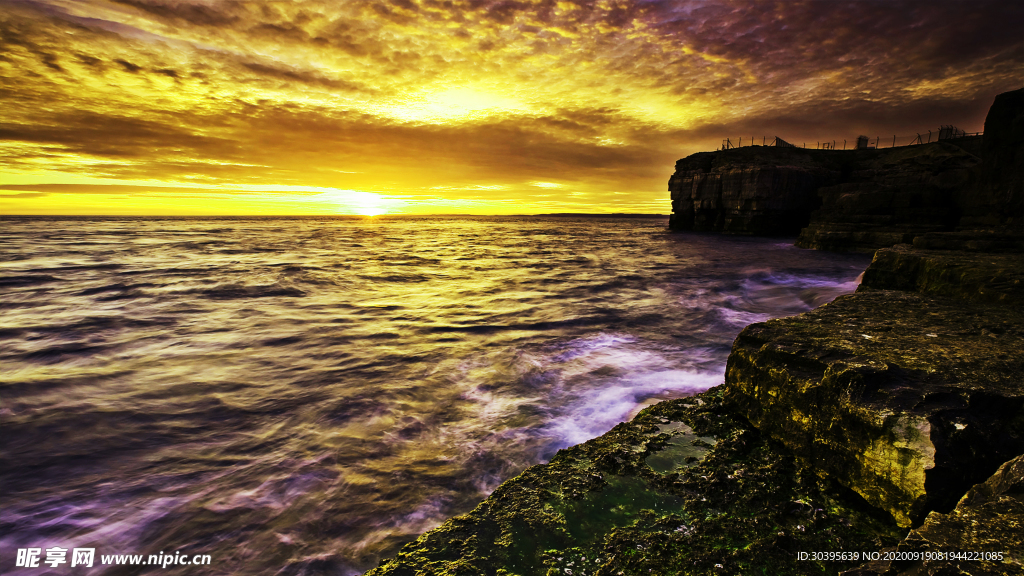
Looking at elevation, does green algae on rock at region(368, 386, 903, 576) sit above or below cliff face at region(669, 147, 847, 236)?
below

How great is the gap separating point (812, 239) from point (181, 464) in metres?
31.0

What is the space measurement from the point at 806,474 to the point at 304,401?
19.1 feet

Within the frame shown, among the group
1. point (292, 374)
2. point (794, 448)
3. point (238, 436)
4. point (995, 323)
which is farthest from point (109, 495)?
point (995, 323)

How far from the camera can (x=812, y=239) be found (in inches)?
990

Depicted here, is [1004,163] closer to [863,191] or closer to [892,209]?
[892,209]

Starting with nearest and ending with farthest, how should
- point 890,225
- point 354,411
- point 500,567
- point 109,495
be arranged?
1. point 500,567
2. point 109,495
3. point 354,411
4. point 890,225

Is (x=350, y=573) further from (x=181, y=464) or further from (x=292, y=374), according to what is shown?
(x=292, y=374)

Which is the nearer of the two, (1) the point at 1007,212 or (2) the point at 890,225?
(1) the point at 1007,212

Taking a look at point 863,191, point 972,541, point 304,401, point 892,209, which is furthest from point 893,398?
point 863,191

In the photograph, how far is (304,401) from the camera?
5.75 meters

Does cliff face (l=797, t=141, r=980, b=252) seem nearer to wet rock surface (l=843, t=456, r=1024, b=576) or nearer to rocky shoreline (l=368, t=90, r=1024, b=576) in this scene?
rocky shoreline (l=368, t=90, r=1024, b=576)

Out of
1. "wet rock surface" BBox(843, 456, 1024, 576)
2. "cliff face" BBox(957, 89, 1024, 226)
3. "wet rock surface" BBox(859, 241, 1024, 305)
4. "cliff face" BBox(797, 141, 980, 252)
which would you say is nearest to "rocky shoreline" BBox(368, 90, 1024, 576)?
"wet rock surface" BBox(843, 456, 1024, 576)

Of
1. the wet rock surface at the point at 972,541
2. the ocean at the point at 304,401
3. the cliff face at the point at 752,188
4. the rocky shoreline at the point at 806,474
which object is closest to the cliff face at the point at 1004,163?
the ocean at the point at 304,401

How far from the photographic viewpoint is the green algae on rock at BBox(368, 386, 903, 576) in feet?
7.04
